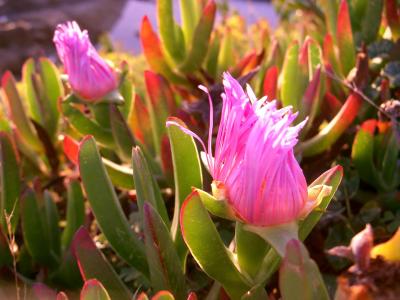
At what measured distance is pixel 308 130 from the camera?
3.59 feet

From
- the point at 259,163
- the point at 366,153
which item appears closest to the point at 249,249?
the point at 259,163

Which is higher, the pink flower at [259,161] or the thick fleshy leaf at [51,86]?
the pink flower at [259,161]

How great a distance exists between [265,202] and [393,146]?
1.59 ft

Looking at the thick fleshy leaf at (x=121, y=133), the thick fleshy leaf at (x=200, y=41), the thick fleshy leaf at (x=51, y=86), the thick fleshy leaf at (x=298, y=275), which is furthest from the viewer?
the thick fleshy leaf at (x=51, y=86)

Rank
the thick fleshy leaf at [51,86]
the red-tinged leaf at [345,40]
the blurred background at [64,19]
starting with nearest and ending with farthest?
1. the red-tinged leaf at [345,40]
2. the thick fleshy leaf at [51,86]
3. the blurred background at [64,19]

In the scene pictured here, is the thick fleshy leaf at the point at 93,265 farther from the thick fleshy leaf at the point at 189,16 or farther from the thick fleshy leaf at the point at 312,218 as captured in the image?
the thick fleshy leaf at the point at 189,16

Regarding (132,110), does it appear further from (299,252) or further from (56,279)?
(299,252)

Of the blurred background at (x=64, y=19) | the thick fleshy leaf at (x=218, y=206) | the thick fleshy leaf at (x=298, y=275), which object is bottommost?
the blurred background at (x=64, y=19)

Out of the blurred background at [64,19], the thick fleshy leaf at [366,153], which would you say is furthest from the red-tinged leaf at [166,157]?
the blurred background at [64,19]

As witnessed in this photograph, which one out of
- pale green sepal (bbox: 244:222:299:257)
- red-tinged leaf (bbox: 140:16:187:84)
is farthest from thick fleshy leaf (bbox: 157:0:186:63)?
pale green sepal (bbox: 244:222:299:257)

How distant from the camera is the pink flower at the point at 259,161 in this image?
1.81 ft

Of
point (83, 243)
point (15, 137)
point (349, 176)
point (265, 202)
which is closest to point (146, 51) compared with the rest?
point (15, 137)

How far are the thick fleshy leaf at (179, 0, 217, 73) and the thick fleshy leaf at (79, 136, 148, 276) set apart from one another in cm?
51

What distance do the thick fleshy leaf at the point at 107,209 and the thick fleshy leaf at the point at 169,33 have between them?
1.71ft
